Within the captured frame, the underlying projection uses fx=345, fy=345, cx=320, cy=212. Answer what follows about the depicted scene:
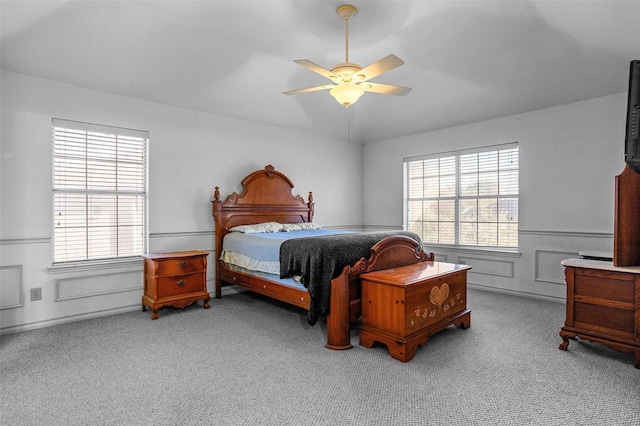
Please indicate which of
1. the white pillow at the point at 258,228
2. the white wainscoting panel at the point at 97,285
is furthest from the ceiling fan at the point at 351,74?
the white wainscoting panel at the point at 97,285

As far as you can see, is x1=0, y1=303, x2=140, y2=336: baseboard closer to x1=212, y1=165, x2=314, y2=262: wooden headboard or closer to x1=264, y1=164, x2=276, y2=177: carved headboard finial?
x1=212, y1=165, x2=314, y2=262: wooden headboard

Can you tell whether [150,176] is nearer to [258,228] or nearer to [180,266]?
[180,266]

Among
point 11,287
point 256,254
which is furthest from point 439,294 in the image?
point 11,287

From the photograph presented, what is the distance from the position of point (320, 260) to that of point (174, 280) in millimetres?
1912

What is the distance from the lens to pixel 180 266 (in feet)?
12.9

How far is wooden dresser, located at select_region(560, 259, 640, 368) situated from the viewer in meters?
2.58

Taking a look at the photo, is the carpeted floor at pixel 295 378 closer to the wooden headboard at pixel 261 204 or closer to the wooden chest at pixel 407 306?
the wooden chest at pixel 407 306

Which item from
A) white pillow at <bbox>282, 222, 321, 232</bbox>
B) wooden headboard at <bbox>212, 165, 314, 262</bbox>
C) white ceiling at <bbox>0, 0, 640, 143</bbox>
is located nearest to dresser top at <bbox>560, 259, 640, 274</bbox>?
white ceiling at <bbox>0, 0, 640, 143</bbox>

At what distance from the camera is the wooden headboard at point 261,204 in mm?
4754

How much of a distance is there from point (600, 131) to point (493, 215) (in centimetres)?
163

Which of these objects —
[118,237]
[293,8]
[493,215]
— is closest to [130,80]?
[118,237]

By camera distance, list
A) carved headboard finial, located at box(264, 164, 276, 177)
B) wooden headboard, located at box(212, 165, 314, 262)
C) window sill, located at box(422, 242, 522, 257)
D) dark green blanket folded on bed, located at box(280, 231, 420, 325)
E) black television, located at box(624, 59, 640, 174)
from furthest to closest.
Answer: carved headboard finial, located at box(264, 164, 276, 177) < window sill, located at box(422, 242, 522, 257) < wooden headboard, located at box(212, 165, 314, 262) < dark green blanket folded on bed, located at box(280, 231, 420, 325) < black television, located at box(624, 59, 640, 174)

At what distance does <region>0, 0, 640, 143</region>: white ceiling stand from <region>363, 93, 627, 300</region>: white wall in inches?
10.9

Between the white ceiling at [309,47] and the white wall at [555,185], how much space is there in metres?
0.28
